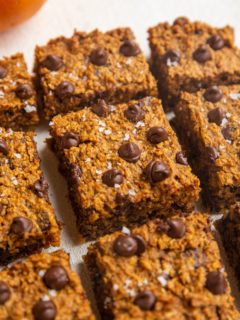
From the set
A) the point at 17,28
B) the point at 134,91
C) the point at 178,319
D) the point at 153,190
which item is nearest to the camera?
the point at 178,319

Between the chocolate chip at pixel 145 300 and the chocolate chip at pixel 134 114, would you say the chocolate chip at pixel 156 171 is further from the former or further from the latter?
the chocolate chip at pixel 145 300

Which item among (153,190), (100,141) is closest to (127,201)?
(153,190)

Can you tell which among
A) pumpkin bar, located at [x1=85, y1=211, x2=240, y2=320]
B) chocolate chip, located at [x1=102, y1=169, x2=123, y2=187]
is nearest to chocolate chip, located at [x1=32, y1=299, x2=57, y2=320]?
pumpkin bar, located at [x1=85, y1=211, x2=240, y2=320]

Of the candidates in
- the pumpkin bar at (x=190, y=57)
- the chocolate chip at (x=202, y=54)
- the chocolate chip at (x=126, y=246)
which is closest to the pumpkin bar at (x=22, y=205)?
the chocolate chip at (x=126, y=246)

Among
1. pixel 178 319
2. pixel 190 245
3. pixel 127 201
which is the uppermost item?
pixel 127 201

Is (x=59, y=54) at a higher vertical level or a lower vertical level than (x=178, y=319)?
higher

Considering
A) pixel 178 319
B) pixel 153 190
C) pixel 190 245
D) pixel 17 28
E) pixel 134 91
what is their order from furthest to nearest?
pixel 17 28, pixel 134 91, pixel 153 190, pixel 190 245, pixel 178 319

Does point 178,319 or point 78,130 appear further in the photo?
point 78,130

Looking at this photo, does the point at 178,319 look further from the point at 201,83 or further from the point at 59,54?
the point at 59,54

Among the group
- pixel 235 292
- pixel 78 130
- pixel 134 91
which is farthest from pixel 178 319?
pixel 134 91
